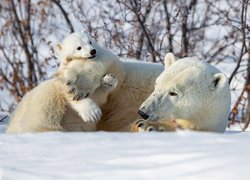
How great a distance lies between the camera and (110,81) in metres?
4.51

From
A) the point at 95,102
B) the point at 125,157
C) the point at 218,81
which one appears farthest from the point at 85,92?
the point at 125,157

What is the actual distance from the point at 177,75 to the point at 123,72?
0.77 metres

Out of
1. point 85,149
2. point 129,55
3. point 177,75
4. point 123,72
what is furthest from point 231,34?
point 85,149

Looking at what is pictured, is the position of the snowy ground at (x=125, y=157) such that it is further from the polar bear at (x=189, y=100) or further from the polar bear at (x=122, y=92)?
the polar bear at (x=122, y=92)

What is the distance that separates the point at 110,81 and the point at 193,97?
68 centimetres

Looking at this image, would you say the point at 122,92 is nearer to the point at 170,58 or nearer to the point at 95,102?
the point at 95,102

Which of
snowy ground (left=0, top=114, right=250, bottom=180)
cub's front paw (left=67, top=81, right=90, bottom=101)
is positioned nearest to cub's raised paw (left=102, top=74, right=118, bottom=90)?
cub's front paw (left=67, top=81, right=90, bottom=101)

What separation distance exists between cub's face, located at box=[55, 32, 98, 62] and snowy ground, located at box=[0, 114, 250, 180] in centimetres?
136

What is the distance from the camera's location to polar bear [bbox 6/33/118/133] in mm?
4496

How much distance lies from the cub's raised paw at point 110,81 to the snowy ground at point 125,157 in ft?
4.14

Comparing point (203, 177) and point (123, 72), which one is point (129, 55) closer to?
point (123, 72)

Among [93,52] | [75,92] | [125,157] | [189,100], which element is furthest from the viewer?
[93,52]

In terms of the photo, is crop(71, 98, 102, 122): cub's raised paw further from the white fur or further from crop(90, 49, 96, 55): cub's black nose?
the white fur

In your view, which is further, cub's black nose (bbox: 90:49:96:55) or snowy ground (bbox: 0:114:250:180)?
cub's black nose (bbox: 90:49:96:55)
